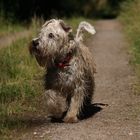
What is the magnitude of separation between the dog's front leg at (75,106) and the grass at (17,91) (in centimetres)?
56

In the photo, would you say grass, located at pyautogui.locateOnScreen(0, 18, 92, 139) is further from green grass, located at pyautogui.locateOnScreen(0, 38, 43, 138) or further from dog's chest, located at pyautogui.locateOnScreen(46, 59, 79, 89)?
dog's chest, located at pyautogui.locateOnScreen(46, 59, 79, 89)

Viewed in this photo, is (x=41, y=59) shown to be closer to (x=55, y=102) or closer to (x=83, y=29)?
(x=55, y=102)

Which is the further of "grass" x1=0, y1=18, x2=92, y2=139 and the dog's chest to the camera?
"grass" x1=0, y1=18, x2=92, y2=139

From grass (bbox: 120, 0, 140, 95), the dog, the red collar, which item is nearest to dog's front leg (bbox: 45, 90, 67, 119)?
the dog

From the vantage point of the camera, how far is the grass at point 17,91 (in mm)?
8109

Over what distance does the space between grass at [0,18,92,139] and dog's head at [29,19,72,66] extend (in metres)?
0.98

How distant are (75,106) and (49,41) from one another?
3.07 feet

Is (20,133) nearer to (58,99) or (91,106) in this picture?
(58,99)

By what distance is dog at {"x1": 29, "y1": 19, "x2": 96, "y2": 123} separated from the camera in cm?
780

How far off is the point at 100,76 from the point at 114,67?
4.03 feet

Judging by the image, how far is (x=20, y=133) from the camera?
763cm

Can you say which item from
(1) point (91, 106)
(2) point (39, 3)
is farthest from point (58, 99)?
(2) point (39, 3)

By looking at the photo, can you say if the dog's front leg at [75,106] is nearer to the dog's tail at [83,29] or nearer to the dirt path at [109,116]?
the dirt path at [109,116]

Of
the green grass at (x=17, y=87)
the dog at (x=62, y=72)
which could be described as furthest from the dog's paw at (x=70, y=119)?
the green grass at (x=17, y=87)
